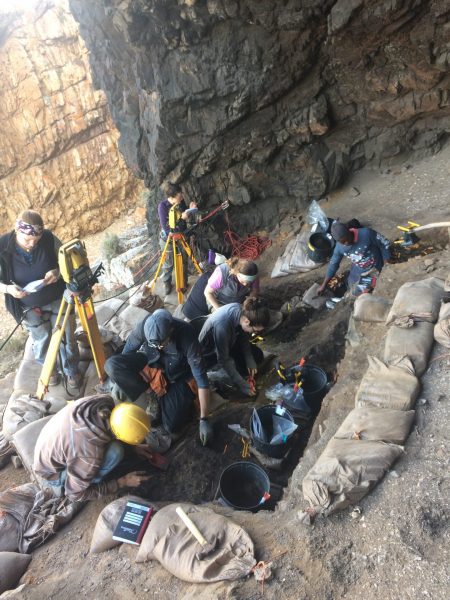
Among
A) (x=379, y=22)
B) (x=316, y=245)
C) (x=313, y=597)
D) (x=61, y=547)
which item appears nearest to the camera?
(x=313, y=597)

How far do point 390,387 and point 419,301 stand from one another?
0.85 meters

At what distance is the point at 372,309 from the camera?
3744mm

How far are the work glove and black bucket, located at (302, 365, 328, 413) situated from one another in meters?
0.92

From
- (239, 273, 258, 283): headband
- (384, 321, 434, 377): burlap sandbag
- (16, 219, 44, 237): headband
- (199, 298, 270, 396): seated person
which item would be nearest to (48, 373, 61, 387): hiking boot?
(16, 219, 44, 237): headband

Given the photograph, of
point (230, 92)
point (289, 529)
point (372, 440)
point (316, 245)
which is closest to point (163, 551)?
point (289, 529)

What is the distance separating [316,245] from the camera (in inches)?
255

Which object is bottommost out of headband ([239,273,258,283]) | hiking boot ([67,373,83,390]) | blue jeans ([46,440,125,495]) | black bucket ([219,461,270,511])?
black bucket ([219,461,270,511])

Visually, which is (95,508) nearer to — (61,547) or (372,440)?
(61,547)

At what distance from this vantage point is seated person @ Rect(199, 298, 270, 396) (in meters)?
3.74

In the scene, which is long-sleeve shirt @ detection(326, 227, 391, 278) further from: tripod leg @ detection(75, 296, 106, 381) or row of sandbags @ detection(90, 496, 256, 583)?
row of sandbags @ detection(90, 496, 256, 583)

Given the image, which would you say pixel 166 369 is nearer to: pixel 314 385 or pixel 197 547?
pixel 314 385

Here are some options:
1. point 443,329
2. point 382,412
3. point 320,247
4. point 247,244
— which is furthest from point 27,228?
point 247,244

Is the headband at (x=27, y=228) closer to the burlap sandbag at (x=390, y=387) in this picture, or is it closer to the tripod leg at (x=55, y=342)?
the tripod leg at (x=55, y=342)

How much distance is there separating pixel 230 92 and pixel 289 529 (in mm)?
6469
